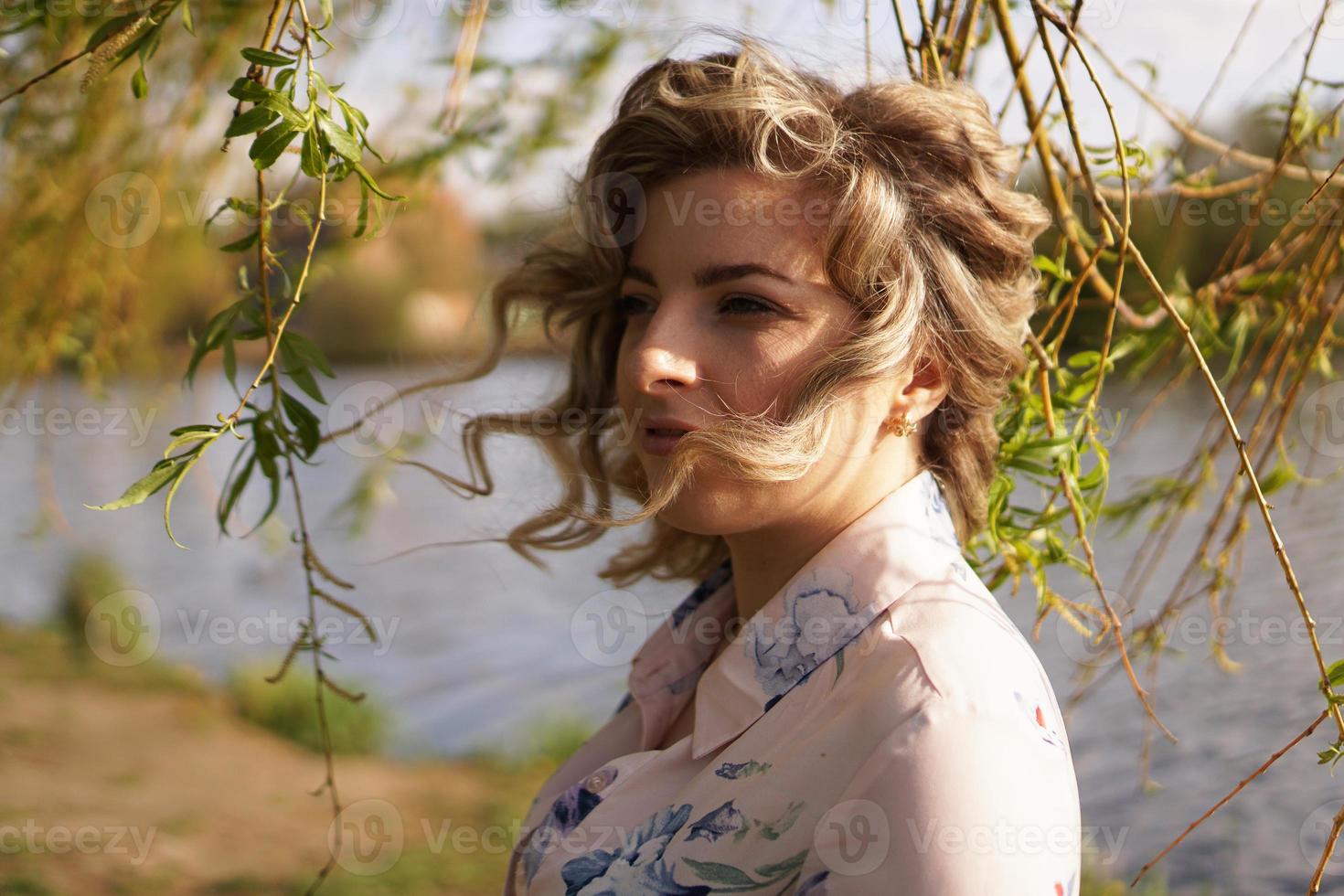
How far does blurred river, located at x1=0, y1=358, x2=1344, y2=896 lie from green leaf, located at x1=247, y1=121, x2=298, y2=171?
0.38m

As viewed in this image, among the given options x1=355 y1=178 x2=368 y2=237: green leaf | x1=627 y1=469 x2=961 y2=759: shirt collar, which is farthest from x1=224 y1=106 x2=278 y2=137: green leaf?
x1=627 y1=469 x2=961 y2=759: shirt collar

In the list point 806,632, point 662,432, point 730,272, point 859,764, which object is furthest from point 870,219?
point 859,764

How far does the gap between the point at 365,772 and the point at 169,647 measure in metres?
2.56

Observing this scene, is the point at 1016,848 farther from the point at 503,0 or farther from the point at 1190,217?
the point at 503,0

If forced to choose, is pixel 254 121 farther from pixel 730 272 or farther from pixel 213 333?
pixel 730 272

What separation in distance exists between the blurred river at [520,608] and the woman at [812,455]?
43 centimetres

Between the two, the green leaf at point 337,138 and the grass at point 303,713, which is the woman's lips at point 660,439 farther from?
the grass at point 303,713

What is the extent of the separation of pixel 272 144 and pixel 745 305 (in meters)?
0.47

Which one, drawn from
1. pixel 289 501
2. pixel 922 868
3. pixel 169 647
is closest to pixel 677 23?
pixel 922 868

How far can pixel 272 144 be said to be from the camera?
917 mm

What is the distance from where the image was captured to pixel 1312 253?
1.46 m

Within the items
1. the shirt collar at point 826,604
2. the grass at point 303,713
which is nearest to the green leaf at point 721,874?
the shirt collar at point 826,604

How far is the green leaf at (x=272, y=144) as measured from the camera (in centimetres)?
92

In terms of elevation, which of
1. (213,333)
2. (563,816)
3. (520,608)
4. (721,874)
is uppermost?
(213,333)
